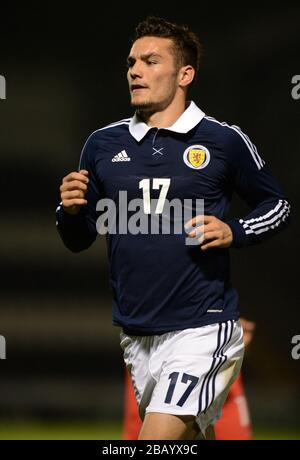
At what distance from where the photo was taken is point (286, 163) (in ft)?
18.6

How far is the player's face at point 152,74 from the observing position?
3877 millimetres


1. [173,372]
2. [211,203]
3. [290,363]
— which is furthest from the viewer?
[290,363]

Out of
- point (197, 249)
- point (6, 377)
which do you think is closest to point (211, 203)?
point (197, 249)

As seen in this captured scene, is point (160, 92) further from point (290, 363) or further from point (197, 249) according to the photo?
point (290, 363)

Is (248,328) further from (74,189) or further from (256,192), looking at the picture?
(74,189)

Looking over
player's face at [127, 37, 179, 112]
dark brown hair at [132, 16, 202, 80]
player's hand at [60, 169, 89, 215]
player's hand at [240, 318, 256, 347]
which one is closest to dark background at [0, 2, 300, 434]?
player's hand at [240, 318, 256, 347]

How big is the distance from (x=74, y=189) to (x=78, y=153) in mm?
2112

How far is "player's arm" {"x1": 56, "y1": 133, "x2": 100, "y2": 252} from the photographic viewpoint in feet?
11.9

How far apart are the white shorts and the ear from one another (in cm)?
102

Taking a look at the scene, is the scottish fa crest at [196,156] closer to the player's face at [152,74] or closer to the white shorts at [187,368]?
the player's face at [152,74]

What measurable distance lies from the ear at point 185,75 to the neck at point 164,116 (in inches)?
3.7

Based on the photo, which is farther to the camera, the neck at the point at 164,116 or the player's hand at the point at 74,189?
the neck at the point at 164,116

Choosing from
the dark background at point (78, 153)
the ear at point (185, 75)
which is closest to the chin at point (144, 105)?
the ear at point (185, 75)
